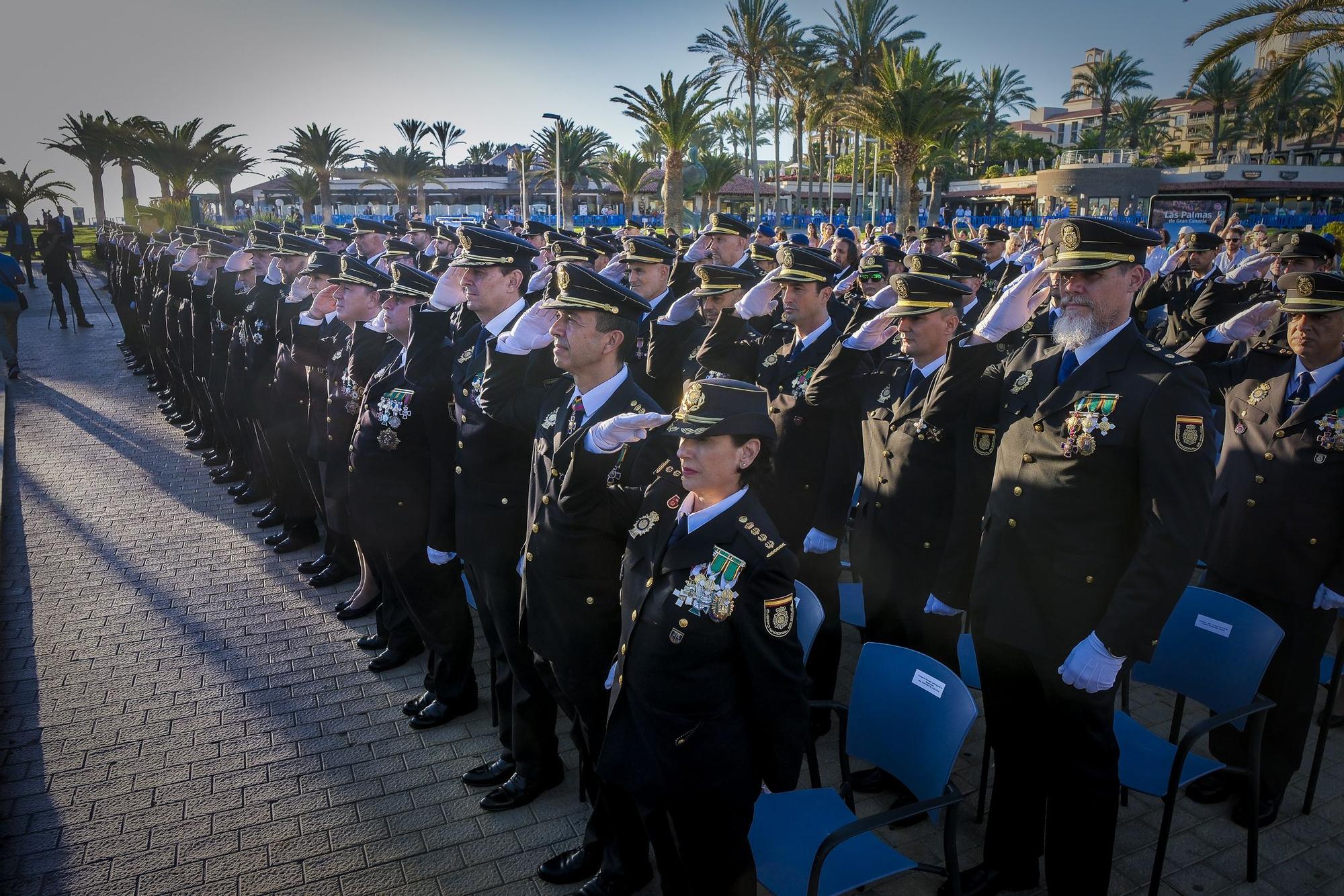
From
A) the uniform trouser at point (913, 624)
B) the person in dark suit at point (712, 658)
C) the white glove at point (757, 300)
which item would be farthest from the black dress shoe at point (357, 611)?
the person in dark suit at point (712, 658)

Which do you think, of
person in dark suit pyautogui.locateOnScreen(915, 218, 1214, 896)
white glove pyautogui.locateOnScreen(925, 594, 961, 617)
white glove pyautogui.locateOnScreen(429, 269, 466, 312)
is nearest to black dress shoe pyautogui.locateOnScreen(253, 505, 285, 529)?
white glove pyautogui.locateOnScreen(429, 269, 466, 312)

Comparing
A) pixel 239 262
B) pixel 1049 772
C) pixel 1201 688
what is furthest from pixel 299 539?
pixel 1201 688

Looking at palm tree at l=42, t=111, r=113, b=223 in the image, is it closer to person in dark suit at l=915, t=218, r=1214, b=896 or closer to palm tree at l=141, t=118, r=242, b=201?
palm tree at l=141, t=118, r=242, b=201

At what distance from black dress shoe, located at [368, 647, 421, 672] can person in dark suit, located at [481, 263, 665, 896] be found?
7.45 ft

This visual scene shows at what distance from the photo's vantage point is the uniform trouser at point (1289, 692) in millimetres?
3928

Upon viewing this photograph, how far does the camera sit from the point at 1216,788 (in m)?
4.05

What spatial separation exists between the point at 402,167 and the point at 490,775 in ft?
150

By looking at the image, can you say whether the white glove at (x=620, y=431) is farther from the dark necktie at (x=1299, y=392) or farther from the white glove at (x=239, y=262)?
the white glove at (x=239, y=262)

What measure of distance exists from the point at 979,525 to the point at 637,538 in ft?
6.55

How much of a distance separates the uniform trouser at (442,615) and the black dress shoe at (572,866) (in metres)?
1.48

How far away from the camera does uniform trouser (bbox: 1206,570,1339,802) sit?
3.93m

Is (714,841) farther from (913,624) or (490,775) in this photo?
(913,624)

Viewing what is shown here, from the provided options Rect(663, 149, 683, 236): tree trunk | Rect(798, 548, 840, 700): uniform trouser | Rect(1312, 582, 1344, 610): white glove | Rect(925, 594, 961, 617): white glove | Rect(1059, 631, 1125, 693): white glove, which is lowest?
Rect(798, 548, 840, 700): uniform trouser

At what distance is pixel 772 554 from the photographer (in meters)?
2.59
